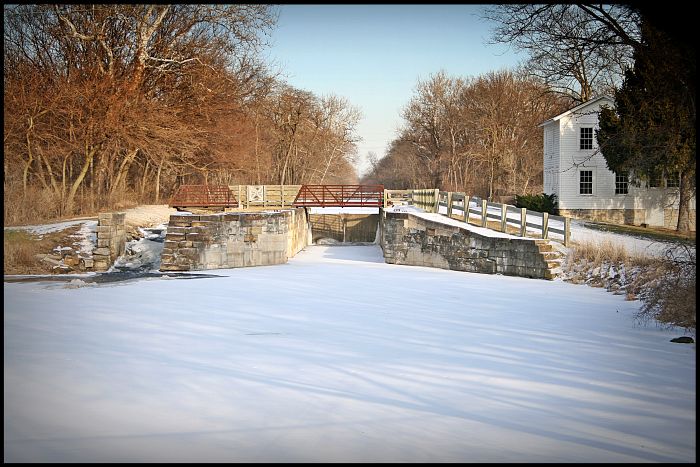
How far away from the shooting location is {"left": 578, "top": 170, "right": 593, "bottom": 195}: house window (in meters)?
30.9

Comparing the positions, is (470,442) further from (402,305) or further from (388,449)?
(402,305)

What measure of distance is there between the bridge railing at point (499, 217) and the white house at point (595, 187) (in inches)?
151

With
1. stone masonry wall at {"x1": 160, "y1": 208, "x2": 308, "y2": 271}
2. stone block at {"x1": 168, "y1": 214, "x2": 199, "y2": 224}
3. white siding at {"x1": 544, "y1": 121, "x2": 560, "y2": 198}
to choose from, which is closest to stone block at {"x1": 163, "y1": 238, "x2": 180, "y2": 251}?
stone masonry wall at {"x1": 160, "y1": 208, "x2": 308, "y2": 271}

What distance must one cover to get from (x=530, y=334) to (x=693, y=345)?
7.46 feet

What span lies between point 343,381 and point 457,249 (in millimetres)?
13627

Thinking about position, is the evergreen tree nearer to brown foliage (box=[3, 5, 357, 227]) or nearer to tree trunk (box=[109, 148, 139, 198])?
brown foliage (box=[3, 5, 357, 227])

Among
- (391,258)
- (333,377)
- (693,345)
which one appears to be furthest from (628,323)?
(391,258)

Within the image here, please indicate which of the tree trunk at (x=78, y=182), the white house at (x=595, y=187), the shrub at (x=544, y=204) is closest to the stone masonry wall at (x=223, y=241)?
the tree trunk at (x=78, y=182)

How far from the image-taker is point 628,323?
11891mm

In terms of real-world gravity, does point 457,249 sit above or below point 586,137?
below

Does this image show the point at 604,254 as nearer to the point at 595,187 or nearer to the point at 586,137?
the point at 595,187

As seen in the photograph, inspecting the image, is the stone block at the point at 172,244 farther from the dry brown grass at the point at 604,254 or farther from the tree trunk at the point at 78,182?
the dry brown grass at the point at 604,254

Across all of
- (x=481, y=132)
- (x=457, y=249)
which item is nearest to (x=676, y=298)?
(x=457, y=249)

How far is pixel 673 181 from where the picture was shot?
2953 centimetres
